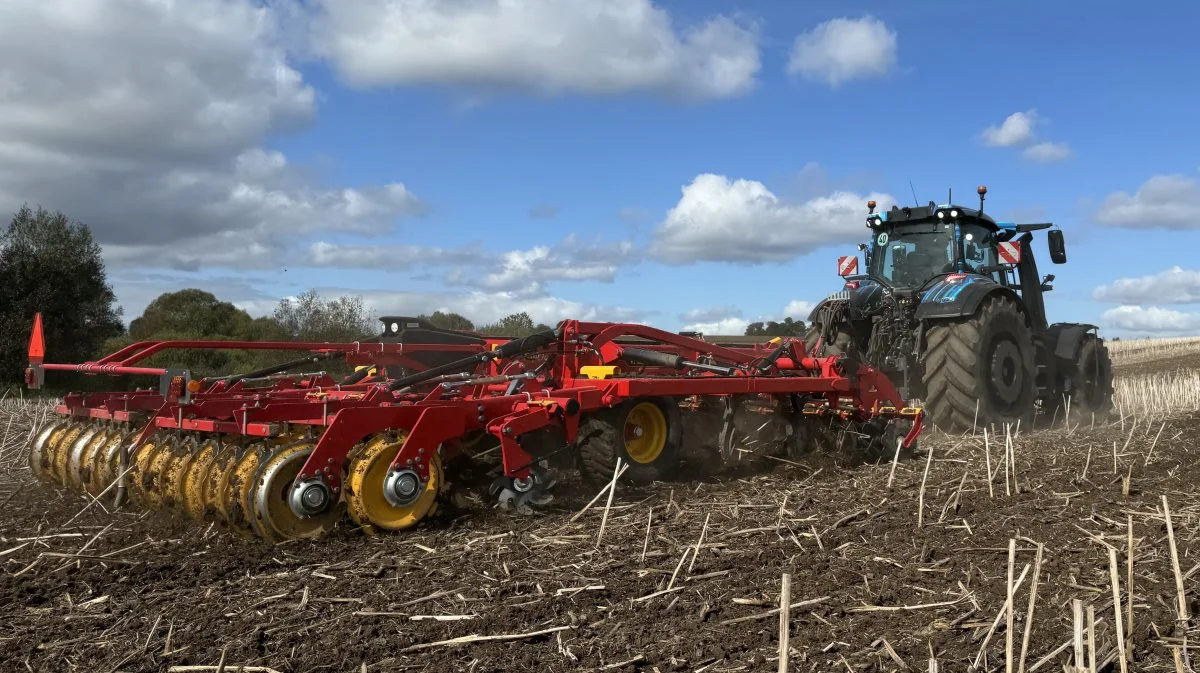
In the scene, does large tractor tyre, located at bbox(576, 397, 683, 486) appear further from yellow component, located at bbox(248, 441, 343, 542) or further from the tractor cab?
the tractor cab

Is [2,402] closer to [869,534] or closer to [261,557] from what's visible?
[261,557]

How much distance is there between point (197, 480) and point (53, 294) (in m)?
22.1

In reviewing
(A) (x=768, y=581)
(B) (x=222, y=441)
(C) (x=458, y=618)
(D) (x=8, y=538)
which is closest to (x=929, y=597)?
(A) (x=768, y=581)

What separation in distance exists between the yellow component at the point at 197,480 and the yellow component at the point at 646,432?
2.60m

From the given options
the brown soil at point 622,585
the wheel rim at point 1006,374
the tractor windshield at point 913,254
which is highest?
the tractor windshield at point 913,254

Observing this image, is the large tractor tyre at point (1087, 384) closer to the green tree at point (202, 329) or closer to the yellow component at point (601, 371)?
the yellow component at point (601, 371)

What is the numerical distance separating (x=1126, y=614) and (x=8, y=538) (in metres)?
5.27

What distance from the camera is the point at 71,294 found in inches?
987

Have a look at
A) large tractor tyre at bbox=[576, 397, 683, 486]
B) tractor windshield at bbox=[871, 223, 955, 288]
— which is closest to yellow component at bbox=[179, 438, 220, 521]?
large tractor tyre at bbox=[576, 397, 683, 486]

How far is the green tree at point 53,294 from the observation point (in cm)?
2312

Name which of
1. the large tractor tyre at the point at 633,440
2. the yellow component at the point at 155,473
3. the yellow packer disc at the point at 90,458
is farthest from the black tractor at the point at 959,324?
the yellow packer disc at the point at 90,458

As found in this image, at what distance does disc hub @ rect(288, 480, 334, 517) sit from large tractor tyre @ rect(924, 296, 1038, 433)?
20.0 feet

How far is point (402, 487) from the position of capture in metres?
5.02

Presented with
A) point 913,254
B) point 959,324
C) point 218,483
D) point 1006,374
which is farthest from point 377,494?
point 913,254
